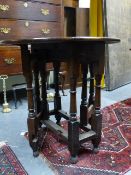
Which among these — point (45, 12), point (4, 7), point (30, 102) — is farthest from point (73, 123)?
point (45, 12)

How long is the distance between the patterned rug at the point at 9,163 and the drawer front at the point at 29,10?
1470 mm

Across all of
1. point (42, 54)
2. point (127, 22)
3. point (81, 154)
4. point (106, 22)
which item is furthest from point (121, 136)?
point (127, 22)

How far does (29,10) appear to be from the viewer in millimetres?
2588

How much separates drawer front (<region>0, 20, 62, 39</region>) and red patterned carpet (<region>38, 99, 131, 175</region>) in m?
1.22

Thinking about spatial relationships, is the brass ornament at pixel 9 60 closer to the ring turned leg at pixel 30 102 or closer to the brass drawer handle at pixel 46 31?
the brass drawer handle at pixel 46 31

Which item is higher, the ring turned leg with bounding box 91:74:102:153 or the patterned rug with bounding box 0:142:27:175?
the ring turned leg with bounding box 91:74:102:153

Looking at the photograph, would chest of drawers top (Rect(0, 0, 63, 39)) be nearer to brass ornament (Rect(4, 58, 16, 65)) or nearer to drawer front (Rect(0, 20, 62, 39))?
drawer front (Rect(0, 20, 62, 39))

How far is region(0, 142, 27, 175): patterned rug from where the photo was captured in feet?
4.42

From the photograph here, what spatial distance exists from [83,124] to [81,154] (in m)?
0.26

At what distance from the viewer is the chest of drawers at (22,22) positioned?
8.00 feet

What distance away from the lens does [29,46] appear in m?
1.39

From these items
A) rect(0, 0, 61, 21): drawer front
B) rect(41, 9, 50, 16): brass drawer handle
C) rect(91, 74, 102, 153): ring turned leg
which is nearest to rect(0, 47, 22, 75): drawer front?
rect(0, 0, 61, 21): drawer front

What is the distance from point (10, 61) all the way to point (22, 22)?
1.54 feet

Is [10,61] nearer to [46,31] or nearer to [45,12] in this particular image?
[46,31]
